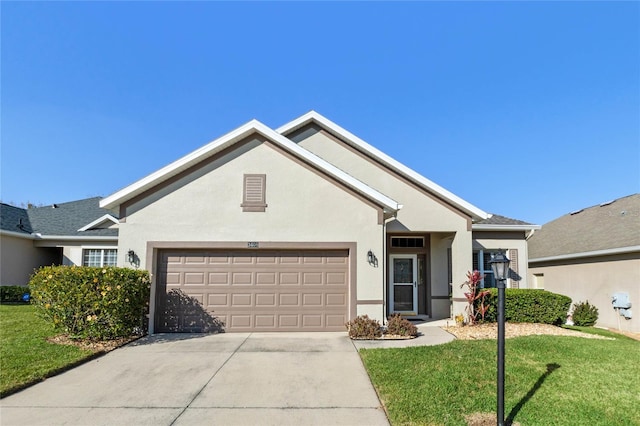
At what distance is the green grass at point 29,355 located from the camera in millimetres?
6094

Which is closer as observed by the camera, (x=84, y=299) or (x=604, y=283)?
(x=84, y=299)

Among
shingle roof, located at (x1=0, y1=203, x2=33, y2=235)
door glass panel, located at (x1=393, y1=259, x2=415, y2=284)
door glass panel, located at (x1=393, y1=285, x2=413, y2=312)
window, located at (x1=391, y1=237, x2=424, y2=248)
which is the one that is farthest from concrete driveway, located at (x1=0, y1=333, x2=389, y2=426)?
shingle roof, located at (x1=0, y1=203, x2=33, y2=235)

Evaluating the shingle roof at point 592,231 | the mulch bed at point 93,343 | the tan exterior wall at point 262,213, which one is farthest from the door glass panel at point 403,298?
the mulch bed at point 93,343

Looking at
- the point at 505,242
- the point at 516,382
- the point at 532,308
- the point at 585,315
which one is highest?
the point at 505,242

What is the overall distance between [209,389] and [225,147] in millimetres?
6503

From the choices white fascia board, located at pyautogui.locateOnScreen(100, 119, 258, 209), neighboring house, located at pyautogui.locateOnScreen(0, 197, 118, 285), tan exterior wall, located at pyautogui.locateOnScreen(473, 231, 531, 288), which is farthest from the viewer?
neighboring house, located at pyautogui.locateOnScreen(0, 197, 118, 285)

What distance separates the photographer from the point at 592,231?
17.5m

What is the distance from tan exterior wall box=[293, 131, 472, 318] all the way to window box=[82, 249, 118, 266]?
11877 mm

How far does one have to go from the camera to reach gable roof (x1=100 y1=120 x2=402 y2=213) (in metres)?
9.84

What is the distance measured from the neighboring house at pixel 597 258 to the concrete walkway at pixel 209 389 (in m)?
11.3

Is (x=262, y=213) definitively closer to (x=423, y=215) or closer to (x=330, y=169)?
(x=330, y=169)

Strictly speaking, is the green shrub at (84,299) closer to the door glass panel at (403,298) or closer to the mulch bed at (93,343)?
the mulch bed at (93,343)

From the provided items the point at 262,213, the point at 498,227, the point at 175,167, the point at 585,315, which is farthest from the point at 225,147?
the point at 585,315

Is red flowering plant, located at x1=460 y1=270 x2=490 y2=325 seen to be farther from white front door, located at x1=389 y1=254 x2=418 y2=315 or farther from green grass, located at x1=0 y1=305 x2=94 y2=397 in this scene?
green grass, located at x1=0 y1=305 x2=94 y2=397
